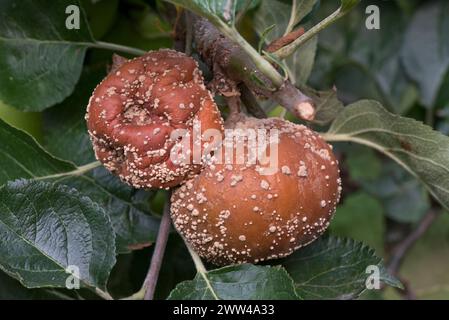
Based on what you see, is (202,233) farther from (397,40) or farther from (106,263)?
(397,40)

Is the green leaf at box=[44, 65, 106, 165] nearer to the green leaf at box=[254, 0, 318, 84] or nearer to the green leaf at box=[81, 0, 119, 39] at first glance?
the green leaf at box=[81, 0, 119, 39]

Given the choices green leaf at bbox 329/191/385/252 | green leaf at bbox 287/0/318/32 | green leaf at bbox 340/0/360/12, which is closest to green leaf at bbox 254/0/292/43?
green leaf at bbox 287/0/318/32

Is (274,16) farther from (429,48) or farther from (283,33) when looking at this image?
(429,48)

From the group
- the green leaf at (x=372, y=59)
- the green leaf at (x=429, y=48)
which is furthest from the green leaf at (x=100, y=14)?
the green leaf at (x=429, y=48)

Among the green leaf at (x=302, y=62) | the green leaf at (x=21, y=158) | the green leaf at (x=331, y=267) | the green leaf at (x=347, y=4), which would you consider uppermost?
the green leaf at (x=347, y=4)

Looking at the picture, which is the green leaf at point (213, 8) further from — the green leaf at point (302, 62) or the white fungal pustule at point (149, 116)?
the green leaf at point (302, 62)

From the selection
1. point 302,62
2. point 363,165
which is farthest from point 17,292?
point 363,165
